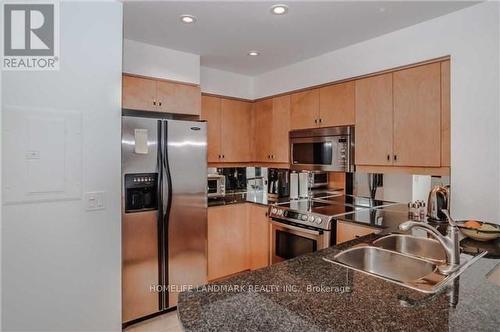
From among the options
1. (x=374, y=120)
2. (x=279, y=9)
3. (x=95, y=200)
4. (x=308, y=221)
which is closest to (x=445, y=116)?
(x=374, y=120)

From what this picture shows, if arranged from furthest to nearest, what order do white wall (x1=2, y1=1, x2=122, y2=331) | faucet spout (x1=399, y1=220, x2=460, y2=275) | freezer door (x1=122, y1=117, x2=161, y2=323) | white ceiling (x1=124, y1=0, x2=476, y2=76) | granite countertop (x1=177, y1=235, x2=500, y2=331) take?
1. freezer door (x1=122, y1=117, x2=161, y2=323)
2. white ceiling (x1=124, y1=0, x2=476, y2=76)
3. white wall (x1=2, y1=1, x2=122, y2=331)
4. faucet spout (x1=399, y1=220, x2=460, y2=275)
5. granite countertop (x1=177, y1=235, x2=500, y2=331)

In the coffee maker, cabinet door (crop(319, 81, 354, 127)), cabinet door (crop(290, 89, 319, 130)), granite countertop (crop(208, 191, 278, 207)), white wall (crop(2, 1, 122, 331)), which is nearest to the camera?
white wall (crop(2, 1, 122, 331))

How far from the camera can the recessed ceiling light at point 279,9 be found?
2042 millimetres

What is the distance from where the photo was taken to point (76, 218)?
6.11 feet

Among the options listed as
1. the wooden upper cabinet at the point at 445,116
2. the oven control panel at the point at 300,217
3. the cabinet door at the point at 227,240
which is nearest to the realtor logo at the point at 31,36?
the cabinet door at the point at 227,240

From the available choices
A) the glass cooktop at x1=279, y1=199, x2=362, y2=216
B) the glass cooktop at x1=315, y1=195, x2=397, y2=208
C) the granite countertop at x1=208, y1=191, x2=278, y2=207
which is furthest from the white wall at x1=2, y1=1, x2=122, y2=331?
the glass cooktop at x1=315, y1=195, x2=397, y2=208

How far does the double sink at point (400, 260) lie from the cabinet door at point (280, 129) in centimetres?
180

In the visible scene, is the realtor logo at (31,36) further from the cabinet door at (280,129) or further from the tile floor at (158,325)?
the cabinet door at (280,129)

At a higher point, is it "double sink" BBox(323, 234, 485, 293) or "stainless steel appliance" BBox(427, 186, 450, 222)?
"stainless steel appliance" BBox(427, 186, 450, 222)

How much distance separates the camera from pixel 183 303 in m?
1.06

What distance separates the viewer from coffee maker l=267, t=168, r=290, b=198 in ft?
11.9

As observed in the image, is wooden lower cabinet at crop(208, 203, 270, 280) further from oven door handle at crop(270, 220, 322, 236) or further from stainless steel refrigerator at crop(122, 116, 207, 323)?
stainless steel refrigerator at crop(122, 116, 207, 323)

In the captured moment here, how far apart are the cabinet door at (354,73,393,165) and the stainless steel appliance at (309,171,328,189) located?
63 cm

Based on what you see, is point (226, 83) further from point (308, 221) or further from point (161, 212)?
point (308, 221)
